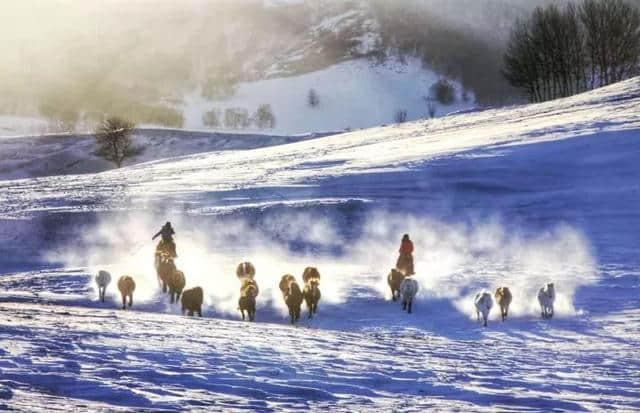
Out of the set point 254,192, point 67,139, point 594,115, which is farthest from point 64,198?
point 67,139

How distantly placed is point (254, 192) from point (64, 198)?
501 inches

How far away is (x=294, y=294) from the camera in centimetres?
1939

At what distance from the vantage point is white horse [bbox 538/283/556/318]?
764 inches

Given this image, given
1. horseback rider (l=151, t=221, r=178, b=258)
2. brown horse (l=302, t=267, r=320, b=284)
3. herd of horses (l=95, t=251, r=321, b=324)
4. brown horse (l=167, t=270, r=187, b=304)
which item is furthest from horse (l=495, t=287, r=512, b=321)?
horseback rider (l=151, t=221, r=178, b=258)

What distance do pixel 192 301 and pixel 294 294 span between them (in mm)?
3037

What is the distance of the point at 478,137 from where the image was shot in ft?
157

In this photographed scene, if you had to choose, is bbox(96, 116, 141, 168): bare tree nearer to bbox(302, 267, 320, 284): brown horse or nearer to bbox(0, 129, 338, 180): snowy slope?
bbox(0, 129, 338, 180): snowy slope

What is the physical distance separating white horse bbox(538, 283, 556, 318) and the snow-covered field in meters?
0.38

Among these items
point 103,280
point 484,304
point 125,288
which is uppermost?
point 103,280

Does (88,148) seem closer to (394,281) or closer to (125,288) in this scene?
(125,288)

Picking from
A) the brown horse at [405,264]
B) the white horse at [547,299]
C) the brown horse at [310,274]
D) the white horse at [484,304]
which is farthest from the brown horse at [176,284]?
the white horse at [547,299]

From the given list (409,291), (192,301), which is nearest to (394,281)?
(409,291)

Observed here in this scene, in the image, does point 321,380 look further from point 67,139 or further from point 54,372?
point 67,139

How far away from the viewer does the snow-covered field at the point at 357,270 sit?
33.9 feet
